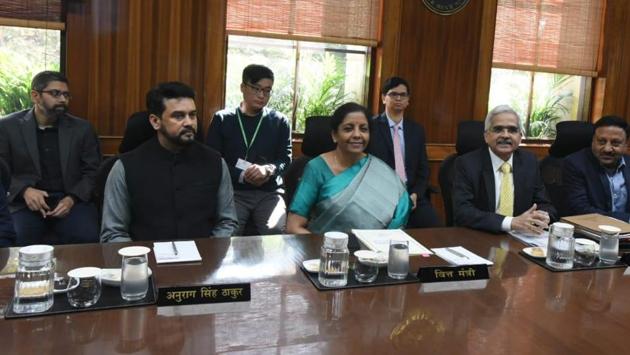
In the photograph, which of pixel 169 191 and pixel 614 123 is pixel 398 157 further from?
pixel 169 191

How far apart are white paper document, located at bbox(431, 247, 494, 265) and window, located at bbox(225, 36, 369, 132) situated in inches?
98.6

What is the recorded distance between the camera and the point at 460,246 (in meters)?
2.12

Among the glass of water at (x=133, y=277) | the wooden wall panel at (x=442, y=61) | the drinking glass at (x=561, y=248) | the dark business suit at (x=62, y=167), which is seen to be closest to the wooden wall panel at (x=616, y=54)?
the wooden wall panel at (x=442, y=61)

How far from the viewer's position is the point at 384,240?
208 cm

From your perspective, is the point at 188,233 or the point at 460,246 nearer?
the point at 460,246

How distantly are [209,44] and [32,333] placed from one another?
2.94m

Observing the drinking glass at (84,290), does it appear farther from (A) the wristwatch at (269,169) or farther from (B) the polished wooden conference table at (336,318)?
(A) the wristwatch at (269,169)

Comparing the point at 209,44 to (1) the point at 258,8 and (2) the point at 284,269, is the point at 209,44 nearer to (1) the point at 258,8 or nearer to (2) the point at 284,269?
(1) the point at 258,8

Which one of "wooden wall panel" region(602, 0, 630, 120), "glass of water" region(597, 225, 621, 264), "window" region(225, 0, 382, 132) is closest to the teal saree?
"glass of water" region(597, 225, 621, 264)

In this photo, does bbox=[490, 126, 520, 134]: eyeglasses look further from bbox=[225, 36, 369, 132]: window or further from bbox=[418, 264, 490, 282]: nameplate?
bbox=[225, 36, 369, 132]: window

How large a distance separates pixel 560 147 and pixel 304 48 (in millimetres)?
1961

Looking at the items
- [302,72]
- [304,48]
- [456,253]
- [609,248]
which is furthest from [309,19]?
[609,248]

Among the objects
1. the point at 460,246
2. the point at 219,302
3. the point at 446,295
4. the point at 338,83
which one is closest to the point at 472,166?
the point at 460,246

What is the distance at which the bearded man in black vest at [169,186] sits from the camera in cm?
229
